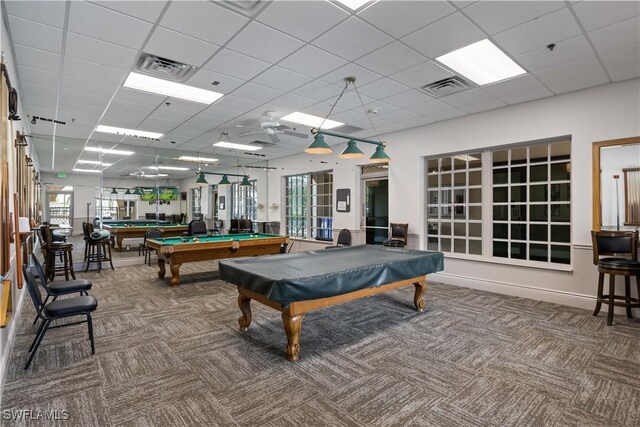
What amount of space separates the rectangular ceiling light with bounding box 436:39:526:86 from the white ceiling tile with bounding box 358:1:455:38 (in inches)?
30.8

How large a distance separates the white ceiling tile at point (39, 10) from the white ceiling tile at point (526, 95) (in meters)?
5.44

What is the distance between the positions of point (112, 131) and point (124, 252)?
407 centimetres

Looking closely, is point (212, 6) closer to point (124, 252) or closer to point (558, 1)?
point (558, 1)

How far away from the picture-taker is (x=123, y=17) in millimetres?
2850

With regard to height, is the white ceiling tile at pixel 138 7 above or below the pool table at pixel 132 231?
above

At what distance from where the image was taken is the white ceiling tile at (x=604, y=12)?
271cm

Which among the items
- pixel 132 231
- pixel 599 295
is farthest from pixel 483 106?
pixel 132 231

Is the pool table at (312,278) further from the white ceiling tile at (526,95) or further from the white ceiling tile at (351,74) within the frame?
the white ceiling tile at (526,95)

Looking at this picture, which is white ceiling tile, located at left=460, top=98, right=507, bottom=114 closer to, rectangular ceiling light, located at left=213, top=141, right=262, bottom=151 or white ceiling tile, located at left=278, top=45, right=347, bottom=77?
white ceiling tile, located at left=278, top=45, right=347, bottom=77

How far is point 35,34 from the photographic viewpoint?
3.10 metres

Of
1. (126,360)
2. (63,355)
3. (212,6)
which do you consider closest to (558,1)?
(212,6)

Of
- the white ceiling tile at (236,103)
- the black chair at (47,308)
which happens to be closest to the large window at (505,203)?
the white ceiling tile at (236,103)

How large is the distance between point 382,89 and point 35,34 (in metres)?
3.96

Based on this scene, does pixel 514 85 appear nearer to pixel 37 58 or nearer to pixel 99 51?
pixel 99 51
